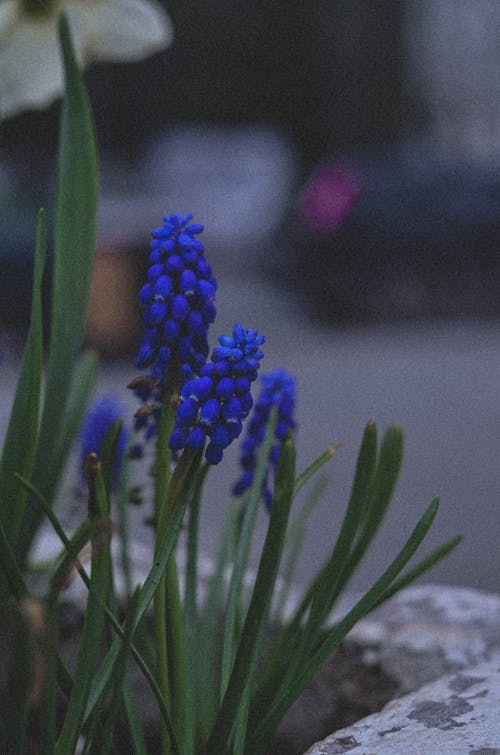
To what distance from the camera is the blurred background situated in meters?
5.46

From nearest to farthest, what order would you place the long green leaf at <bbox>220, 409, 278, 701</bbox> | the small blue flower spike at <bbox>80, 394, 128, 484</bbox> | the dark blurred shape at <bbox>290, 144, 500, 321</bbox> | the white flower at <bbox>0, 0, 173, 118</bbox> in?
the long green leaf at <bbox>220, 409, 278, 701</bbox>
the white flower at <bbox>0, 0, 173, 118</bbox>
the small blue flower spike at <bbox>80, 394, 128, 484</bbox>
the dark blurred shape at <bbox>290, 144, 500, 321</bbox>

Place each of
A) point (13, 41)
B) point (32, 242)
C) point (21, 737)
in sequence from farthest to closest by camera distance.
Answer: point (32, 242)
point (13, 41)
point (21, 737)

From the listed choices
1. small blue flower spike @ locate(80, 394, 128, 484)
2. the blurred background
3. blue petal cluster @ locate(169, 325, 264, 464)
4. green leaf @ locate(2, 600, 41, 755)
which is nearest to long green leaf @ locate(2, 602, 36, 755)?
green leaf @ locate(2, 600, 41, 755)

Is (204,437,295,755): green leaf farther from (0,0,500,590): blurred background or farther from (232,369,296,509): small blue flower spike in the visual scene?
(0,0,500,590): blurred background

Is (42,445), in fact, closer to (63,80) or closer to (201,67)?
(63,80)

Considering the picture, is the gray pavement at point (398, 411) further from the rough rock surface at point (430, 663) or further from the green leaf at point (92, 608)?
the green leaf at point (92, 608)

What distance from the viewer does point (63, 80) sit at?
123 centimetres

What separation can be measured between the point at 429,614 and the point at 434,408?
15.4 feet

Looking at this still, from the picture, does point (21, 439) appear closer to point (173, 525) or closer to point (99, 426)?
point (173, 525)

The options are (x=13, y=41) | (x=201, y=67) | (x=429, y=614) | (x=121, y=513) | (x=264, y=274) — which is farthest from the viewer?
(x=201, y=67)

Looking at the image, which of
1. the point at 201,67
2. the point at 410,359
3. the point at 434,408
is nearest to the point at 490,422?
the point at 434,408

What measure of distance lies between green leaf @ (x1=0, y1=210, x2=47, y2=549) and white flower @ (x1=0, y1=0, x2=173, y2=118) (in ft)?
0.73

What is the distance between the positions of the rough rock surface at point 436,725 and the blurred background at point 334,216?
7.97 feet

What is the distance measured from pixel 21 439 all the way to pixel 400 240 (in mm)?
7916
